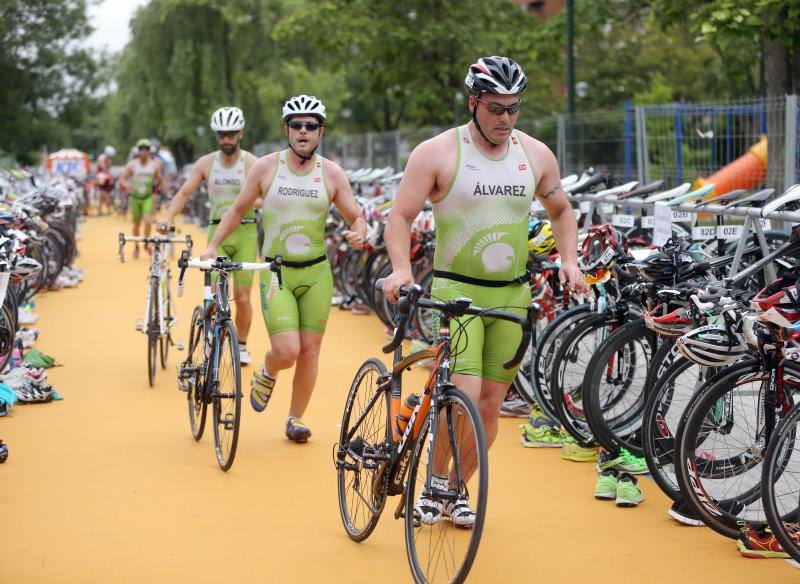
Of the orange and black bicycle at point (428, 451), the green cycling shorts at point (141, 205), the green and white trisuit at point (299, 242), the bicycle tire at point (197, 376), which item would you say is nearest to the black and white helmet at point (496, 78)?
the orange and black bicycle at point (428, 451)

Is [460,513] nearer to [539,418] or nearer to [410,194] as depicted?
[410,194]

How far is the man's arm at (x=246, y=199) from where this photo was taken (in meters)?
7.91

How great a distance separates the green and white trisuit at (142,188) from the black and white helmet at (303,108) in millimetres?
13320

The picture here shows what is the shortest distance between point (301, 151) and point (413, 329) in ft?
12.3

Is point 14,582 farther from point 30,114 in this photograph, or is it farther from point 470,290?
point 30,114

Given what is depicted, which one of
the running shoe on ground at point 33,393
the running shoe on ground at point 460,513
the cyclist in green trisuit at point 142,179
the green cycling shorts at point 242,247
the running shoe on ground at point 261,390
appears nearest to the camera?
the running shoe on ground at point 460,513

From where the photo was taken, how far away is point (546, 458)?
750cm

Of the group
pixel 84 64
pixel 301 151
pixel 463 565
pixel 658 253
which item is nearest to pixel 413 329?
pixel 301 151

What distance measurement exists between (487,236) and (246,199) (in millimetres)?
2702

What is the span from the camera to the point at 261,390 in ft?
25.9

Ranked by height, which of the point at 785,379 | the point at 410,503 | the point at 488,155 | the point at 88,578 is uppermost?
the point at 488,155

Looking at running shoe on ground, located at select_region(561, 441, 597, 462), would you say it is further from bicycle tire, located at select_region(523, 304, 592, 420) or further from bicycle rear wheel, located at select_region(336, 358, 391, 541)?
bicycle rear wheel, located at select_region(336, 358, 391, 541)

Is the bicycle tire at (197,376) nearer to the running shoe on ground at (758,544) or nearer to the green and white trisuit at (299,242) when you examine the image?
the green and white trisuit at (299,242)

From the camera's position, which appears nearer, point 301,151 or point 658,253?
point 658,253
